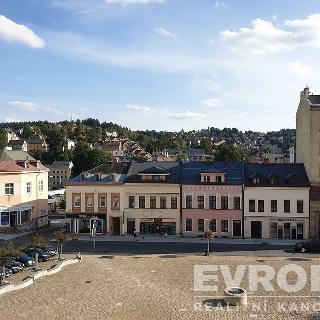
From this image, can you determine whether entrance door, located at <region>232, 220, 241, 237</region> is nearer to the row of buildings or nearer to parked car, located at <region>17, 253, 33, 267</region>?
the row of buildings

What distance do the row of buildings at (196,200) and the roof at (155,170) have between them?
117 mm

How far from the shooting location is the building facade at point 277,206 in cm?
5262

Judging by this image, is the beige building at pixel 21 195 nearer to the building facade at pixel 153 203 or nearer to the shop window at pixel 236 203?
the building facade at pixel 153 203

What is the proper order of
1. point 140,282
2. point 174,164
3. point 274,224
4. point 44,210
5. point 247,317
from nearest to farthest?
point 247,317, point 140,282, point 274,224, point 174,164, point 44,210

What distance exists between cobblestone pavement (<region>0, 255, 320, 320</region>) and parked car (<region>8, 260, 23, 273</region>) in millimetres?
3466

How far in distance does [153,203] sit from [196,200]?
4991 millimetres

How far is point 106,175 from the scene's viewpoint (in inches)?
2234

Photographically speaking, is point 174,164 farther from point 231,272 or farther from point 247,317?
point 247,317

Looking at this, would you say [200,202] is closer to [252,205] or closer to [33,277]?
[252,205]

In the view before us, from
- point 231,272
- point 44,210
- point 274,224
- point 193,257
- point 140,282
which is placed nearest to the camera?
point 140,282

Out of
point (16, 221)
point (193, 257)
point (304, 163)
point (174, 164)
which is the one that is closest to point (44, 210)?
point (16, 221)

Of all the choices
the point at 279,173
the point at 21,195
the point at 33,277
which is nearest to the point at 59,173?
the point at 21,195

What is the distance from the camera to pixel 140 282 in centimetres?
3303

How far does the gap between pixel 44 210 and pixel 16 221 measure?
24.0 ft
